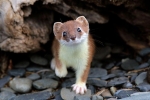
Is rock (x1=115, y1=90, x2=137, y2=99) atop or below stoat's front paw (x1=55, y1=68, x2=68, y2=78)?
below

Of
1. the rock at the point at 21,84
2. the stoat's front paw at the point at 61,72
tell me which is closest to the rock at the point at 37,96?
the rock at the point at 21,84

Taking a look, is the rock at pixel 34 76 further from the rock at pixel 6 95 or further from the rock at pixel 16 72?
the rock at pixel 6 95

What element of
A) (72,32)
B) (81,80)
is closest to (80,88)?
(81,80)

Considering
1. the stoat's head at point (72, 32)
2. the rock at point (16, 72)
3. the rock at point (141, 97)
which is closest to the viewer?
the rock at point (141, 97)

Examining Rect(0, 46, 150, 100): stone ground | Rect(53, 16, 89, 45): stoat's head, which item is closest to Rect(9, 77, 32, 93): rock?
Rect(0, 46, 150, 100): stone ground

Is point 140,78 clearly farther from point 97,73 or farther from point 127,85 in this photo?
A: point 97,73

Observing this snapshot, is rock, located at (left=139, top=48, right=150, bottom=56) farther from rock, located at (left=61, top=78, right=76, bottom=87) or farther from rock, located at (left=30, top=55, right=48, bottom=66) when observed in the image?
rock, located at (left=30, top=55, right=48, bottom=66)
